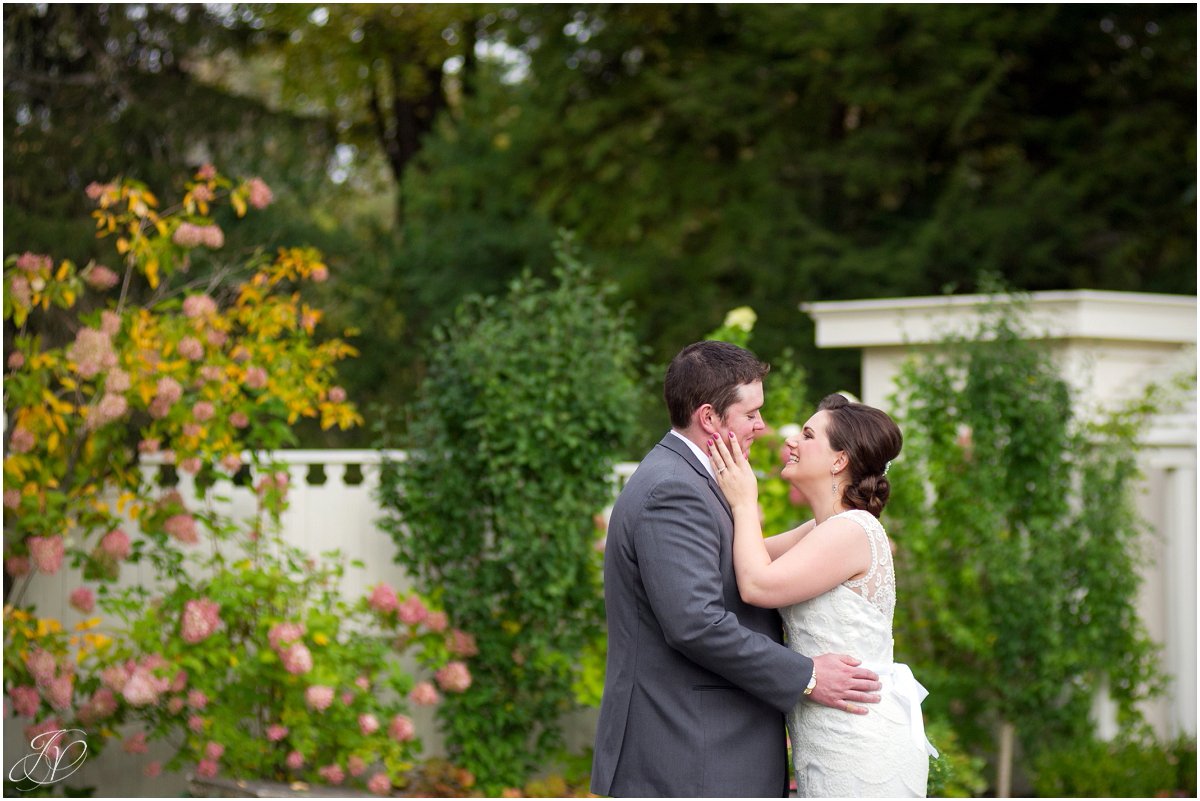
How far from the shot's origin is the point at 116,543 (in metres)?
5.10

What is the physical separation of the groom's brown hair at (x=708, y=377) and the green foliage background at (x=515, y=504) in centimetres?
226

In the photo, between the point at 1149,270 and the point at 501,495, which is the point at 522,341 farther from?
the point at 1149,270

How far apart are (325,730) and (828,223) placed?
33.3 ft

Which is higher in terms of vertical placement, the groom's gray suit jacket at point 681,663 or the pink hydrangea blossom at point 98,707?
the groom's gray suit jacket at point 681,663

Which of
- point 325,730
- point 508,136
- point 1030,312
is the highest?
point 508,136

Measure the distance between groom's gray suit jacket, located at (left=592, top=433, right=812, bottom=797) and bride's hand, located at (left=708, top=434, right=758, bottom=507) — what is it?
4 centimetres

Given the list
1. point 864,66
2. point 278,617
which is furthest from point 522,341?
point 864,66

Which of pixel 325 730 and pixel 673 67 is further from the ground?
pixel 673 67

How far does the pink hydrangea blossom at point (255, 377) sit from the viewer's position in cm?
522

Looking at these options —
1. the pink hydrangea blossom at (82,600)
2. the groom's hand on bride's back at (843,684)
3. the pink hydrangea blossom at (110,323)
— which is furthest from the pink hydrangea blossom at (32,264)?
the groom's hand on bride's back at (843,684)

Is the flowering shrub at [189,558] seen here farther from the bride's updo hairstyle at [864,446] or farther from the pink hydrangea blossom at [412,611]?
the bride's updo hairstyle at [864,446]

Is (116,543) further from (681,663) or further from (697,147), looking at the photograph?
(697,147)

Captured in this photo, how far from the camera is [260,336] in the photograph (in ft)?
17.7

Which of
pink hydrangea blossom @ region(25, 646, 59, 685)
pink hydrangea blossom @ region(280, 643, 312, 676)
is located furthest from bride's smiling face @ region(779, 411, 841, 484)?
pink hydrangea blossom @ region(25, 646, 59, 685)
